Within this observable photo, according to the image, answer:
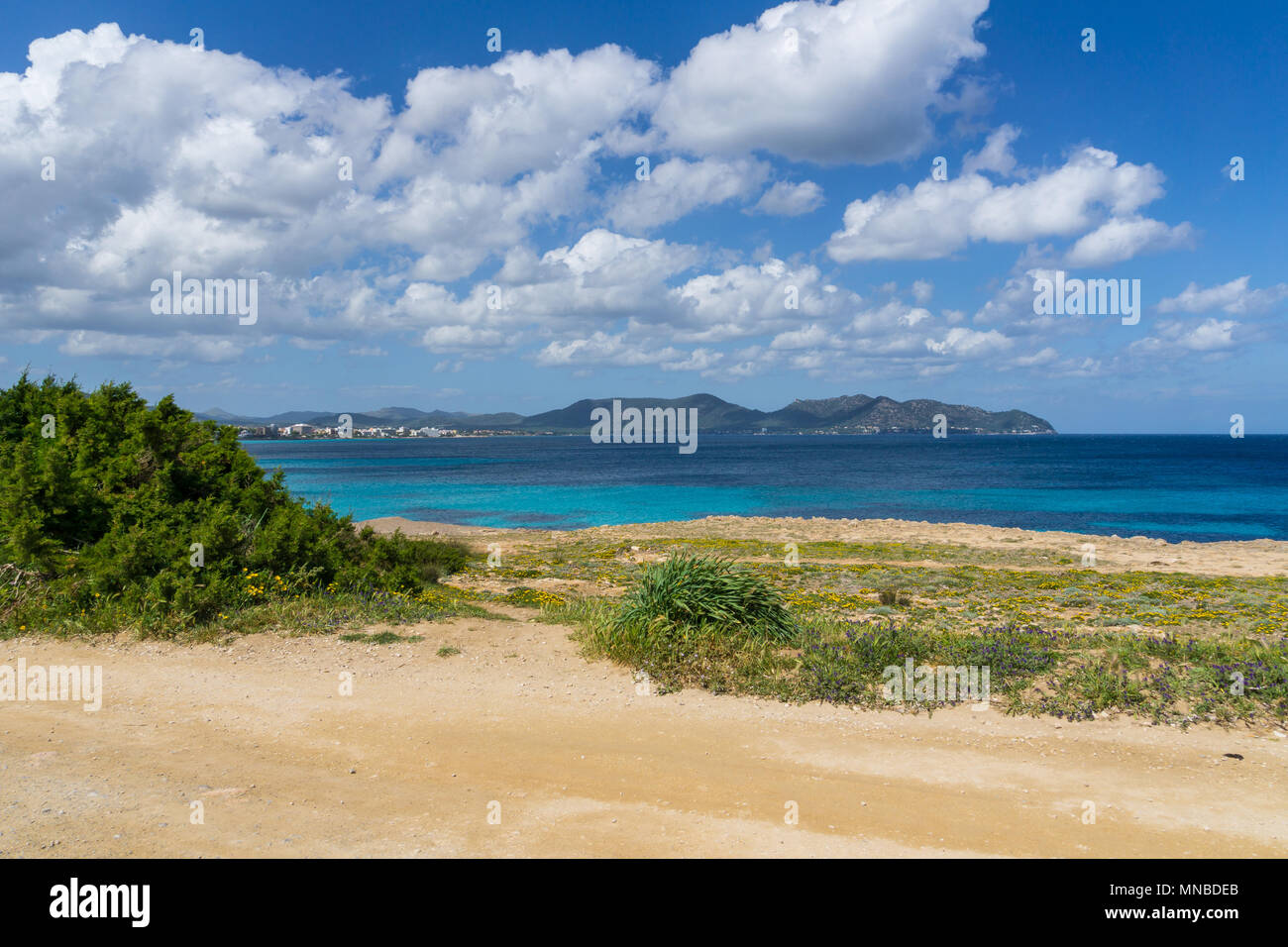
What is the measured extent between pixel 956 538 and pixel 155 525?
30187mm

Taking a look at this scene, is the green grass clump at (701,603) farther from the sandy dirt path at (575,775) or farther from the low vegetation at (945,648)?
the sandy dirt path at (575,775)

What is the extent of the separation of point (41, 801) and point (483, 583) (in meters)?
13.3

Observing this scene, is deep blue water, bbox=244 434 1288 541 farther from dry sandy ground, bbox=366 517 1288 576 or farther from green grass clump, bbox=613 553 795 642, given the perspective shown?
green grass clump, bbox=613 553 795 642

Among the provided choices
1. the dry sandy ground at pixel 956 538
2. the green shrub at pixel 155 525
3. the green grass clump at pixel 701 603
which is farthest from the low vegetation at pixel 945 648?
the dry sandy ground at pixel 956 538

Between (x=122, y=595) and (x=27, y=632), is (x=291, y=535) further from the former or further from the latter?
(x=27, y=632)

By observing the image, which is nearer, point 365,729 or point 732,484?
point 365,729

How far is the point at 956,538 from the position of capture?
109ft

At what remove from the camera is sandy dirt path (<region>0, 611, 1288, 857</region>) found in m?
5.42

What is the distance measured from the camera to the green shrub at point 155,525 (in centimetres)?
1120

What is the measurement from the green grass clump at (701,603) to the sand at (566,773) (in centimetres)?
92

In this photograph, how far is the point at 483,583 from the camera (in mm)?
19156
